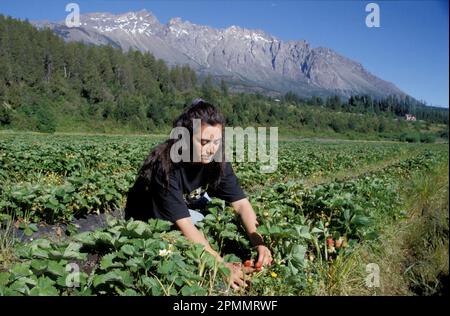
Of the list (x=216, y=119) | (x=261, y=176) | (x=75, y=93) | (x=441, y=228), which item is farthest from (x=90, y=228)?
(x=75, y=93)

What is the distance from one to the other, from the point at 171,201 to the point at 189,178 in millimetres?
398

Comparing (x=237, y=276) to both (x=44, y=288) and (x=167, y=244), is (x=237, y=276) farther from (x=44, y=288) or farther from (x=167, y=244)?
(x=44, y=288)

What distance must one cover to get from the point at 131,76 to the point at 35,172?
2388 inches

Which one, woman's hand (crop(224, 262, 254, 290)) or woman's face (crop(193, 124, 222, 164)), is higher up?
woman's face (crop(193, 124, 222, 164))

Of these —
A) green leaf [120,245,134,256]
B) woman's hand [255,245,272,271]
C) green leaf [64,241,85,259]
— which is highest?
green leaf [120,245,134,256]

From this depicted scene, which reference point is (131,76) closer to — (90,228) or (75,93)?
(75,93)

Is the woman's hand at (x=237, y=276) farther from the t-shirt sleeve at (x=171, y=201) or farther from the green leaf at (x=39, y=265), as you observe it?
the green leaf at (x=39, y=265)

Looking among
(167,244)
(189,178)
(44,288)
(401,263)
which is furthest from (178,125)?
(401,263)

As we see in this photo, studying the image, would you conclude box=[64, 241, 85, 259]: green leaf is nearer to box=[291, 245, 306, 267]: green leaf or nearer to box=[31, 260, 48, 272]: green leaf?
box=[31, 260, 48, 272]: green leaf

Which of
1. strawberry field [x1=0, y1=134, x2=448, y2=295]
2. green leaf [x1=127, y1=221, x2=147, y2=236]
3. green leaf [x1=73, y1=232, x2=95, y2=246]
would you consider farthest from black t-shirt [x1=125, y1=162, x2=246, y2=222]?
green leaf [x1=73, y1=232, x2=95, y2=246]

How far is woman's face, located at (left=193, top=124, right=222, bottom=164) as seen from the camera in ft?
9.29

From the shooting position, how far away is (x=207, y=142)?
2879 millimetres

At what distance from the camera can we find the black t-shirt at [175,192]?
2836mm

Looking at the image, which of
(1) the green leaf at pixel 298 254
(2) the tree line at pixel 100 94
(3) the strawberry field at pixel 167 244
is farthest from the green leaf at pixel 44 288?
(2) the tree line at pixel 100 94
